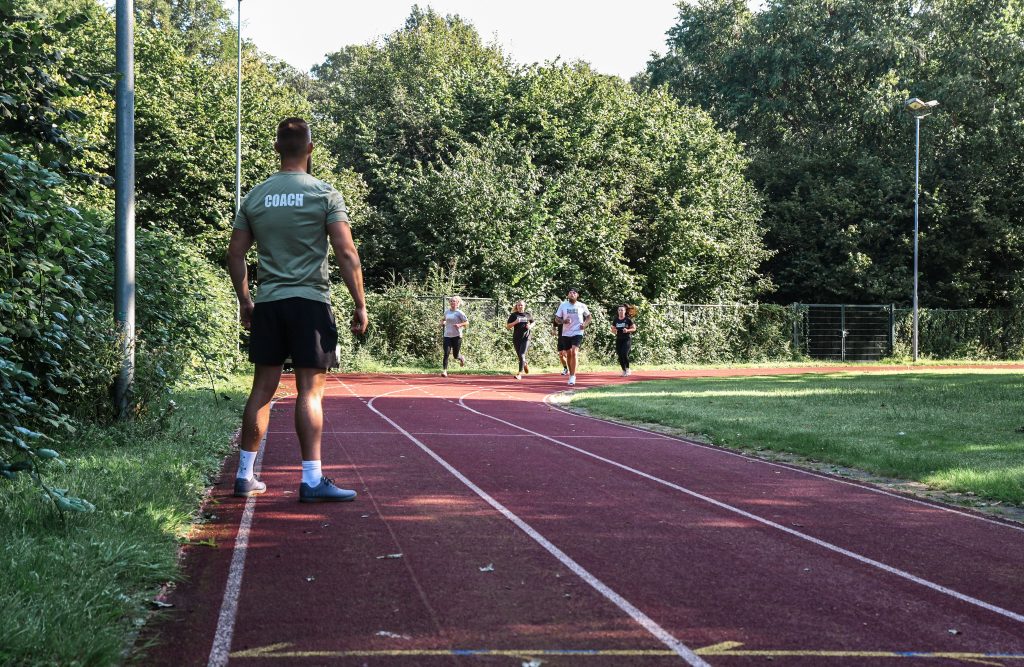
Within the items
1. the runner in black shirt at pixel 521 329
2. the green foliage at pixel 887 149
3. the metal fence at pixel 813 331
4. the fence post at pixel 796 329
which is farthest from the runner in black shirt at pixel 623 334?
the green foliage at pixel 887 149

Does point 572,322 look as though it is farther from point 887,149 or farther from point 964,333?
point 887,149

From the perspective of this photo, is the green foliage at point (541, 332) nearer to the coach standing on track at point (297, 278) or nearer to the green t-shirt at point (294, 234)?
the coach standing on track at point (297, 278)

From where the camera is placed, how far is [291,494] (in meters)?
6.80

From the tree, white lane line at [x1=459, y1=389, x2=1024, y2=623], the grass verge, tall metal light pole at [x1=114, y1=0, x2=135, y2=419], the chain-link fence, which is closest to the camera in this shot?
the grass verge

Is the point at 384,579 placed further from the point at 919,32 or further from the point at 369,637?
the point at 919,32

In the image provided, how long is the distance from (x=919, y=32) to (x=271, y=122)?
1205 inches

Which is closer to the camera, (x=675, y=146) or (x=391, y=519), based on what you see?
(x=391, y=519)

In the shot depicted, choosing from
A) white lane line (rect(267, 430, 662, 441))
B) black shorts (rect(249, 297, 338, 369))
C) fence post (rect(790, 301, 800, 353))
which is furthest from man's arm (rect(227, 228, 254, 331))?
fence post (rect(790, 301, 800, 353))

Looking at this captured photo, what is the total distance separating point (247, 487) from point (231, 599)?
7.72 ft

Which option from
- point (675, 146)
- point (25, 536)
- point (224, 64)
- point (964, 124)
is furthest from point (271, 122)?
point (25, 536)

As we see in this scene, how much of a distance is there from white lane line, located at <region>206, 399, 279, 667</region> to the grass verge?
0.28m

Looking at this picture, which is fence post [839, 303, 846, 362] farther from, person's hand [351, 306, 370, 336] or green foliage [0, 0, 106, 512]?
green foliage [0, 0, 106, 512]

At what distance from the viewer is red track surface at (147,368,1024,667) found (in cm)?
384

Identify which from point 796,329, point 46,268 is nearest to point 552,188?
point 796,329
